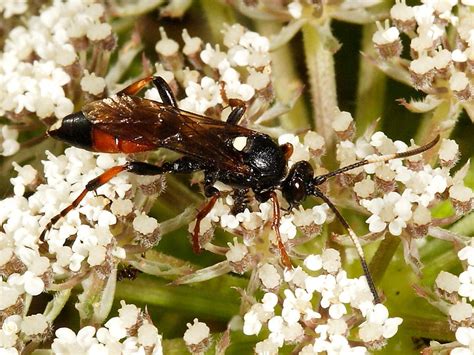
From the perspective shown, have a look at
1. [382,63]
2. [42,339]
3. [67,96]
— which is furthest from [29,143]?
[382,63]

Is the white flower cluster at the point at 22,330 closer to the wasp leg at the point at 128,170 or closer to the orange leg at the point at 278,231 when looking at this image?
the wasp leg at the point at 128,170

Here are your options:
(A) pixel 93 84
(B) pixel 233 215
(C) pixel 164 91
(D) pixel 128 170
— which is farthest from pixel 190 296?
(A) pixel 93 84

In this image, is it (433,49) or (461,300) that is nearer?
(461,300)

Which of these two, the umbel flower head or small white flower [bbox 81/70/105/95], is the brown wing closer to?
the umbel flower head

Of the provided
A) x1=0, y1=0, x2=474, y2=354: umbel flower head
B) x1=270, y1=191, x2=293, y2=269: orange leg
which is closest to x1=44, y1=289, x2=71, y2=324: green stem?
x1=0, y1=0, x2=474, y2=354: umbel flower head

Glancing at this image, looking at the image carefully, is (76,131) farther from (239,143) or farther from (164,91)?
(239,143)

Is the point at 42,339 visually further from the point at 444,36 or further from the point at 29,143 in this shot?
the point at 444,36
